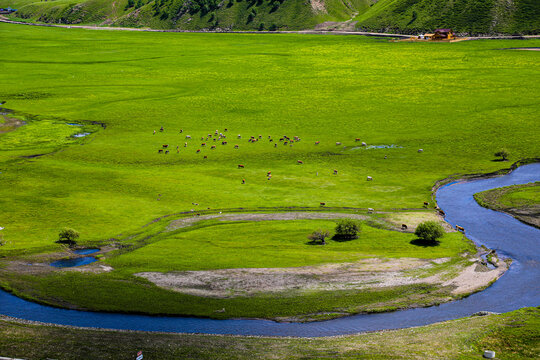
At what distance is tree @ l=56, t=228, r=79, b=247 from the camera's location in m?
73.8

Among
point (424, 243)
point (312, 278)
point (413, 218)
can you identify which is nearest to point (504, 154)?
point (413, 218)

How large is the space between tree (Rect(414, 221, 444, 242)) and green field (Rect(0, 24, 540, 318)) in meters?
1.80

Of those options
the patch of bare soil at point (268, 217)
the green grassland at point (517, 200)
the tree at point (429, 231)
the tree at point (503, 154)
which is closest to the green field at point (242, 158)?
the tree at point (429, 231)

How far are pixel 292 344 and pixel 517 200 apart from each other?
5440cm

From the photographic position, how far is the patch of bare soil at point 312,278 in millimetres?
62531

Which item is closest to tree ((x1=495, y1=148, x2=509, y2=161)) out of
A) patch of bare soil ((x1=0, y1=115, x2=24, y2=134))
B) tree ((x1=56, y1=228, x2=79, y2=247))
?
tree ((x1=56, y1=228, x2=79, y2=247))

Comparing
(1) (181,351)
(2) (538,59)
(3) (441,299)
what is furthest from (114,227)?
(2) (538,59)

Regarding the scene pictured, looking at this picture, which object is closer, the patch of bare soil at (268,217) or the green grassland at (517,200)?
the patch of bare soil at (268,217)

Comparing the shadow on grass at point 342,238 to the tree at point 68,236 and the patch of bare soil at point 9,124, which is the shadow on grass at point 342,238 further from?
the patch of bare soil at point 9,124

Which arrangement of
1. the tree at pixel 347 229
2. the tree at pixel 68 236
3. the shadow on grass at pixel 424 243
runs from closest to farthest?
1. the tree at pixel 68 236
2. the shadow on grass at pixel 424 243
3. the tree at pixel 347 229

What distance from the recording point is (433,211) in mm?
86875

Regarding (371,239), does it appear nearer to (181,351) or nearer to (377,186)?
(377,186)

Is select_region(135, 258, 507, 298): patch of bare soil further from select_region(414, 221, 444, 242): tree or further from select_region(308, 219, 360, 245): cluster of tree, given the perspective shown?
select_region(308, 219, 360, 245): cluster of tree

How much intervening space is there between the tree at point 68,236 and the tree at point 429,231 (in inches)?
1687
